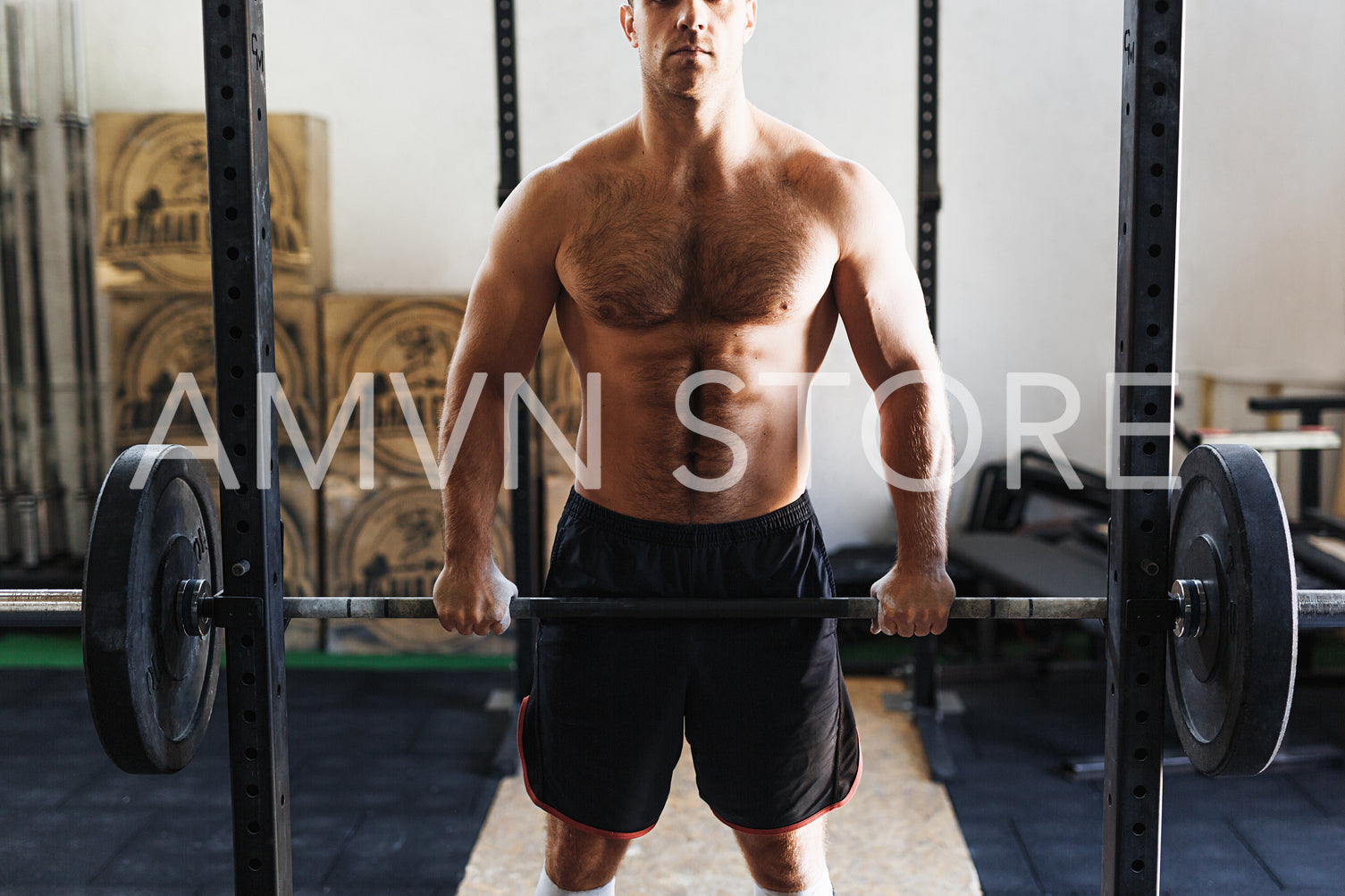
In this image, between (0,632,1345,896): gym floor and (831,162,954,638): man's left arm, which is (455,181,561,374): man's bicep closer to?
(831,162,954,638): man's left arm

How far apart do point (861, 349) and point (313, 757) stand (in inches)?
83.2

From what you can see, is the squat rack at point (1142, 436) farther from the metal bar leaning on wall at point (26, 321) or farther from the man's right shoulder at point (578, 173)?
the metal bar leaning on wall at point (26, 321)

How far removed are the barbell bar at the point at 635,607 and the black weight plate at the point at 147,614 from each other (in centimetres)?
8

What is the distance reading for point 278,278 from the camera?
363cm

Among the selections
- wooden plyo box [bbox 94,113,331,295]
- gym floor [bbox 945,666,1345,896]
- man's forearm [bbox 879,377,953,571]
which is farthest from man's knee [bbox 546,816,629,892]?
wooden plyo box [bbox 94,113,331,295]

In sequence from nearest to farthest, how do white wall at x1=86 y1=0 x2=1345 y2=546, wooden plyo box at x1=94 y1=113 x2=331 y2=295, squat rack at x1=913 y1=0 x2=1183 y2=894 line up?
squat rack at x1=913 y1=0 x2=1183 y2=894 → wooden plyo box at x1=94 y1=113 x2=331 y2=295 → white wall at x1=86 y1=0 x2=1345 y2=546

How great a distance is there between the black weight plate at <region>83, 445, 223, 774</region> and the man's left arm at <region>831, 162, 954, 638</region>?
91 centimetres

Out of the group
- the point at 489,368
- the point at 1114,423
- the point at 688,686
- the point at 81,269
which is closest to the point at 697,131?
the point at 489,368

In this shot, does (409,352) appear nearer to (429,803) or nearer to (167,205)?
(167,205)

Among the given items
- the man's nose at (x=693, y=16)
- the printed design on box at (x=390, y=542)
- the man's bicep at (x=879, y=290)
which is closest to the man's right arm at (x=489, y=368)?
the man's nose at (x=693, y=16)

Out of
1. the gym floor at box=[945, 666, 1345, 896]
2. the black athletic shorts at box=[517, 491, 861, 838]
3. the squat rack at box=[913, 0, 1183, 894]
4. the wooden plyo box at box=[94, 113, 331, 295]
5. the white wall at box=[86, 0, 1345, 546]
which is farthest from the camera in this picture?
the white wall at box=[86, 0, 1345, 546]

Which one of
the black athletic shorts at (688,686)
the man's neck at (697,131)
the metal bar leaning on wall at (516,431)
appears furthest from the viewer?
the metal bar leaning on wall at (516,431)

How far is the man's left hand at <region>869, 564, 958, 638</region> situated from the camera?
56.3 inches

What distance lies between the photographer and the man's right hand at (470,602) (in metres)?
1.46
